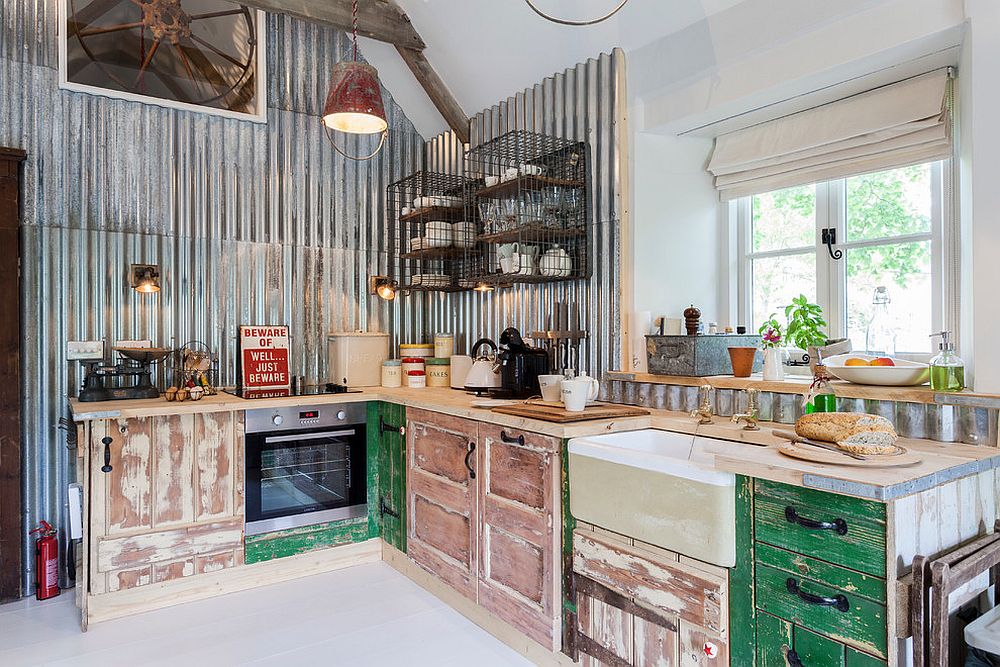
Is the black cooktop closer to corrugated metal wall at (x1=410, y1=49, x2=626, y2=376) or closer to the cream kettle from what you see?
the cream kettle

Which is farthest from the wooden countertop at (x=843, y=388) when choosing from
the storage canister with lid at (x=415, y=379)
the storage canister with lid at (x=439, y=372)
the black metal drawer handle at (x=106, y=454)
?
the black metal drawer handle at (x=106, y=454)

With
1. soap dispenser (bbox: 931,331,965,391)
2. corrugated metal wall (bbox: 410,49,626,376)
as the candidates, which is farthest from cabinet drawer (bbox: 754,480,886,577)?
corrugated metal wall (bbox: 410,49,626,376)

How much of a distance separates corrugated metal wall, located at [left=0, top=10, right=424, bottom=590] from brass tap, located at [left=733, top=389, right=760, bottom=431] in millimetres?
2632

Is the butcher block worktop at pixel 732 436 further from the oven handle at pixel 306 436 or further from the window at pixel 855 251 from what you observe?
the window at pixel 855 251

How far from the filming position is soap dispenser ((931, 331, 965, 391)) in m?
2.04

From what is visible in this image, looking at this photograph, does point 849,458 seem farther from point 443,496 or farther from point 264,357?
point 264,357

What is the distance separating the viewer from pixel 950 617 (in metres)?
1.68

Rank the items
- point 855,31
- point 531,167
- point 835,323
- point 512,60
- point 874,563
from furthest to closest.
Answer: point 512,60, point 531,167, point 835,323, point 855,31, point 874,563

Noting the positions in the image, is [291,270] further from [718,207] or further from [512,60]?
[718,207]

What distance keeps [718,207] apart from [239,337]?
284 centimetres

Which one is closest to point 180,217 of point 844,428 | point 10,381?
point 10,381

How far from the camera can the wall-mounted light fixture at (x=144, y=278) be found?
11.7ft

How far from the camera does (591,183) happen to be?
129 inches

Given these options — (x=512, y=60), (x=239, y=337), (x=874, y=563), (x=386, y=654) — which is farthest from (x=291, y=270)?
(x=874, y=563)
